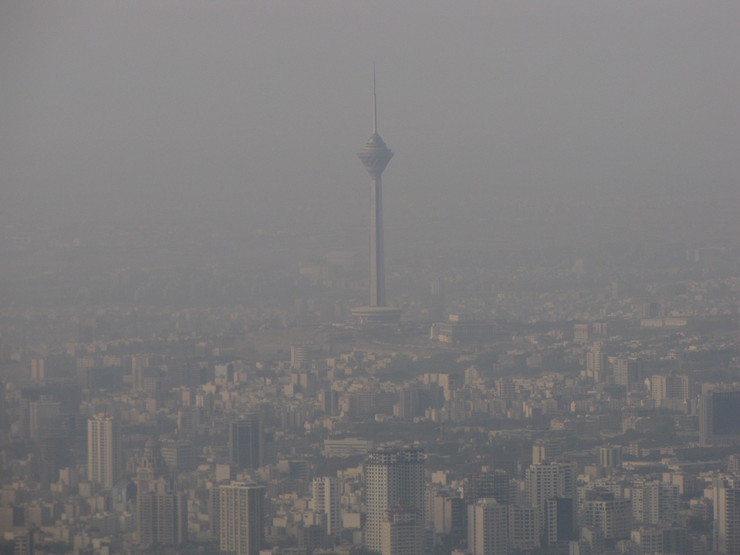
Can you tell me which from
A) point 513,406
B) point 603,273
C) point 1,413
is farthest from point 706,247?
point 1,413

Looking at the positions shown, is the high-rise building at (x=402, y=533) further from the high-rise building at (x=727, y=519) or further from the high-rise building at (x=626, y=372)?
the high-rise building at (x=626, y=372)

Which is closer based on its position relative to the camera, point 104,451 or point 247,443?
point 104,451

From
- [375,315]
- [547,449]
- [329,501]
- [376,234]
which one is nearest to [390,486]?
[329,501]

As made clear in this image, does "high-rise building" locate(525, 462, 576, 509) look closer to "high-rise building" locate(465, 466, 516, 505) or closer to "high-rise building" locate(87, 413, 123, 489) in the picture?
"high-rise building" locate(465, 466, 516, 505)

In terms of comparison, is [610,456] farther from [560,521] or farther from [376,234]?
[376,234]

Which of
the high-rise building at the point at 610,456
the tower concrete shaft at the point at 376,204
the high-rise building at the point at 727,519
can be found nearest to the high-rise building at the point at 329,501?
the high-rise building at the point at 727,519

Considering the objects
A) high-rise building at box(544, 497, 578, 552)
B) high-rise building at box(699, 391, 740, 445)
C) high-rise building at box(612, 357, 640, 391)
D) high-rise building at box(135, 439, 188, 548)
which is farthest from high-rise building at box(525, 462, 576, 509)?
high-rise building at box(612, 357, 640, 391)
